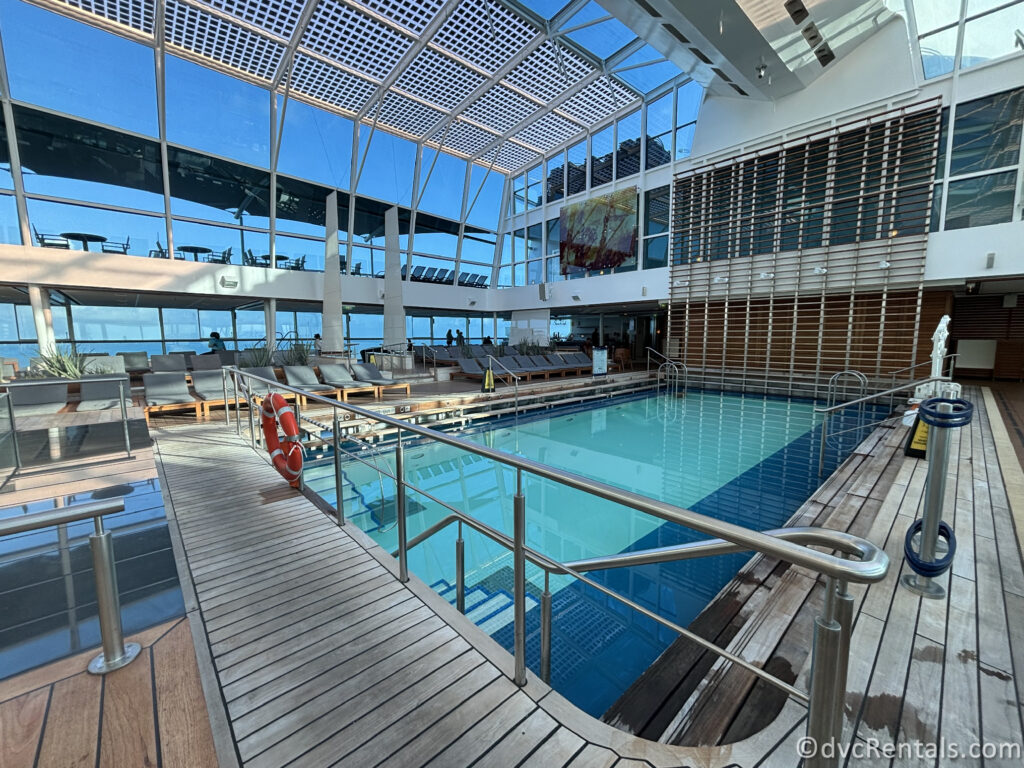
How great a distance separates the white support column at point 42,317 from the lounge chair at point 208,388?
519 centimetres

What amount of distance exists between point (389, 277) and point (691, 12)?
8025mm

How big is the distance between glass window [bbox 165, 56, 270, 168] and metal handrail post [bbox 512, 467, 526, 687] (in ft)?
42.3

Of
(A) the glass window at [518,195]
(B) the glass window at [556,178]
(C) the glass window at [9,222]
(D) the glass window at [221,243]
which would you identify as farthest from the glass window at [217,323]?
(B) the glass window at [556,178]

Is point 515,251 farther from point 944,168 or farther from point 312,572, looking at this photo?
point 312,572

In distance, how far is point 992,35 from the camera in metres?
7.34

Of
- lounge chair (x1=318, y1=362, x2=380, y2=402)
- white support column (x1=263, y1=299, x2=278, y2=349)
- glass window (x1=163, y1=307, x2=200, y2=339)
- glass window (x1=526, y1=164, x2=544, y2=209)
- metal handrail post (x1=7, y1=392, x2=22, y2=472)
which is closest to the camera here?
metal handrail post (x1=7, y1=392, x2=22, y2=472)

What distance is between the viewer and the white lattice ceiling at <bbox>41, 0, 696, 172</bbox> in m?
7.89

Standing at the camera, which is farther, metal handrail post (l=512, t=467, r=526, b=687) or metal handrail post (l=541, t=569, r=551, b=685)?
metal handrail post (l=541, t=569, r=551, b=685)

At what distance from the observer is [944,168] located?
802 centimetres

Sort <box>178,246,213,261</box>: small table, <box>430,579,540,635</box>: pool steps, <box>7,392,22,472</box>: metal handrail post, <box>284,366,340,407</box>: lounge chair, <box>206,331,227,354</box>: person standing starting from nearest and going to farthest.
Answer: <box>430,579,540,635</box>: pool steps, <box>7,392,22,472</box>: metal handrail post, <box>284,366,340,407</box>: lounge chair, <box>178,246,213,261</box>: small table, <box>206,331,227,354</box>: person standing

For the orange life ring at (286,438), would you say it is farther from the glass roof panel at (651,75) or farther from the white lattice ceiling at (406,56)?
the glass roof panel at (651,75)

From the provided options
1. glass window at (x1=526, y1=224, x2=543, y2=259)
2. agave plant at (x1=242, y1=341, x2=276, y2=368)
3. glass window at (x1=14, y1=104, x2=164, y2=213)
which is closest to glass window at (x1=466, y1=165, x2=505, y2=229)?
glass window at (x1=526, y1=224, x2=543, y2=259)

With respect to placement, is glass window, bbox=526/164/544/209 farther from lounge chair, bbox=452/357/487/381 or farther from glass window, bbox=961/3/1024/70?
glass window, bbox=961/3/1024/70

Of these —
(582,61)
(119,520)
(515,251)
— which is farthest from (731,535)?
(515,251)
